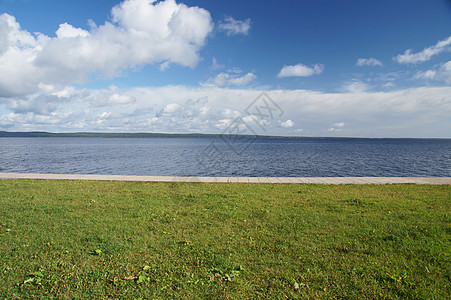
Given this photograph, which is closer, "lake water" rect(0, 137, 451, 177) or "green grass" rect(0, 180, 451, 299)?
"green grass" rect(0, 180, 451, 299)

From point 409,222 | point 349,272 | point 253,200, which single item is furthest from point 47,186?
point 409,222

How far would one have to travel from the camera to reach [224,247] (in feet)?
16.5

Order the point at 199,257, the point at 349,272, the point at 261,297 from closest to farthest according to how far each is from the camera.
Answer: the point at 261,297 → the point at 349,272 → the point at 199,257

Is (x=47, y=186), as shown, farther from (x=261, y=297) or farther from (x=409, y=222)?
(x=409, y=222)

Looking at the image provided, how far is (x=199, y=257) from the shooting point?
4.66 metres

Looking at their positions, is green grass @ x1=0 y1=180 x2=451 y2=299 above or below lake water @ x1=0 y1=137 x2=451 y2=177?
above

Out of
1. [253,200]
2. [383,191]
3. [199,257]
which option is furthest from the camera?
[383,191]

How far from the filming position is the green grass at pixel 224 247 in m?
3.74

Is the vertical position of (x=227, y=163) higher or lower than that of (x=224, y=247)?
lower

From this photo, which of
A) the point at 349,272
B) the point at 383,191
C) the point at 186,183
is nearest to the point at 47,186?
the point at 186,183

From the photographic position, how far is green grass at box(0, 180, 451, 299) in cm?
374

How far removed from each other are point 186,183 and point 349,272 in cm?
891

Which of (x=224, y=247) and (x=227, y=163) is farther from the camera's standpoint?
(x=227, y=163)

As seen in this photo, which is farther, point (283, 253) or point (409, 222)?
point (409, 222)
